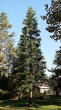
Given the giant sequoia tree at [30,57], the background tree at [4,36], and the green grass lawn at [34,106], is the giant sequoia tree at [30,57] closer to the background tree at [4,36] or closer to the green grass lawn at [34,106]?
the green grass lawn at [34,106]

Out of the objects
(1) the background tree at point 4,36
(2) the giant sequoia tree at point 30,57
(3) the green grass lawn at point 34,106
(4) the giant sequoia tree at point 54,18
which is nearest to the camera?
(4) the giant sequoia tree at point 54,18

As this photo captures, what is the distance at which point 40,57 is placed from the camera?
2634cm

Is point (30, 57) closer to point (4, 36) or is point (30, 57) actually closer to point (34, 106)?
point (34, 106)

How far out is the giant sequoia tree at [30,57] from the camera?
82.5ft

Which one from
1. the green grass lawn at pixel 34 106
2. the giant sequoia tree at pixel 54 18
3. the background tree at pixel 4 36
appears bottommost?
the green grass lawn at pixel 34 106

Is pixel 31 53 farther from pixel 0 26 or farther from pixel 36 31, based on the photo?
pixel 0 26

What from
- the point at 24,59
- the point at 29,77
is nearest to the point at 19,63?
the point at 24,59

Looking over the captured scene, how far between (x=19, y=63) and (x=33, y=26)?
7.62 meters

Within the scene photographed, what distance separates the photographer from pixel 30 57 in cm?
2606

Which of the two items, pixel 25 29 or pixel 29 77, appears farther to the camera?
pixel 25 29

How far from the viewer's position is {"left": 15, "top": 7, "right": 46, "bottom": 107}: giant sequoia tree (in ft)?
82.5

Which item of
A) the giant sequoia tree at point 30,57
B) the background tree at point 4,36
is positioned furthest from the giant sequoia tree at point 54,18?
the background tree at point 4,36

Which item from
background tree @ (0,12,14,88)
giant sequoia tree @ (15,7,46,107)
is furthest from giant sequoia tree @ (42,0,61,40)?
background tree @ (0,12,14,88)

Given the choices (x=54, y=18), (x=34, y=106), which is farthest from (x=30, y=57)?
(x=54, y=18)
